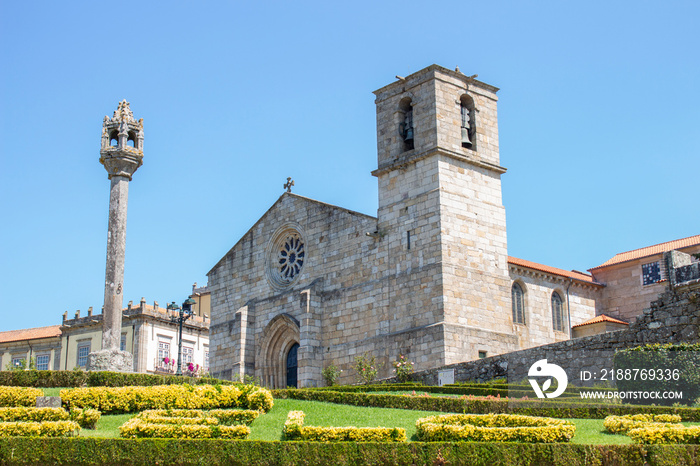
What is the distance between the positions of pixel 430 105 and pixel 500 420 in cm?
1699

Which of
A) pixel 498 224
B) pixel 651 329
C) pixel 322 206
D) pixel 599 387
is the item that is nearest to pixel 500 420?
pixel 599 387

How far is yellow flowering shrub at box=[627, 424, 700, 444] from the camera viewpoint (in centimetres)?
1457

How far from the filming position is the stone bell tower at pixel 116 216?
949 inches

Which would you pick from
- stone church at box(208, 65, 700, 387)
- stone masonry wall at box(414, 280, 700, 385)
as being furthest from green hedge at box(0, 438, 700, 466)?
stone church at box(208, 65, 700, 387)

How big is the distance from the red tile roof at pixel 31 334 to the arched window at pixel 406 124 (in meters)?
27.4

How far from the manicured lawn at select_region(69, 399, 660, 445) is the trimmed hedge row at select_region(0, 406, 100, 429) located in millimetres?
305

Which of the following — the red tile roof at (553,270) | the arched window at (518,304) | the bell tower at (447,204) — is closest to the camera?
the bell tower at (447,204)

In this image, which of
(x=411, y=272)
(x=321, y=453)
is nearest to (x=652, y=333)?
(x=411, y=272)

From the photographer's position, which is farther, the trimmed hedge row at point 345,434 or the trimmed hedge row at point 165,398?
the trimmed hedge row at point 165,398

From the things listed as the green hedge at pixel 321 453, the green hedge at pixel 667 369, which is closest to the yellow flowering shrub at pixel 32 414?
the green hedge at pixel 321 453

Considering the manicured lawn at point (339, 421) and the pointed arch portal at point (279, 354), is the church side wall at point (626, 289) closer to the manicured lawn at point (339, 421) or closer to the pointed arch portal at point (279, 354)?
the pointed arch portal at point (279, 354)

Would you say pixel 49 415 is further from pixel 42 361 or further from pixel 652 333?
pixel 42 361

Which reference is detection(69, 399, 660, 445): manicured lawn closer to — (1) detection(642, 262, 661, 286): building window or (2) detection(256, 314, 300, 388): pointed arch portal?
(2) detection(256, 314, 300, 388): pointed arch portal

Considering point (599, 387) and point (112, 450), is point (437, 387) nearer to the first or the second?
point (599, 387)
